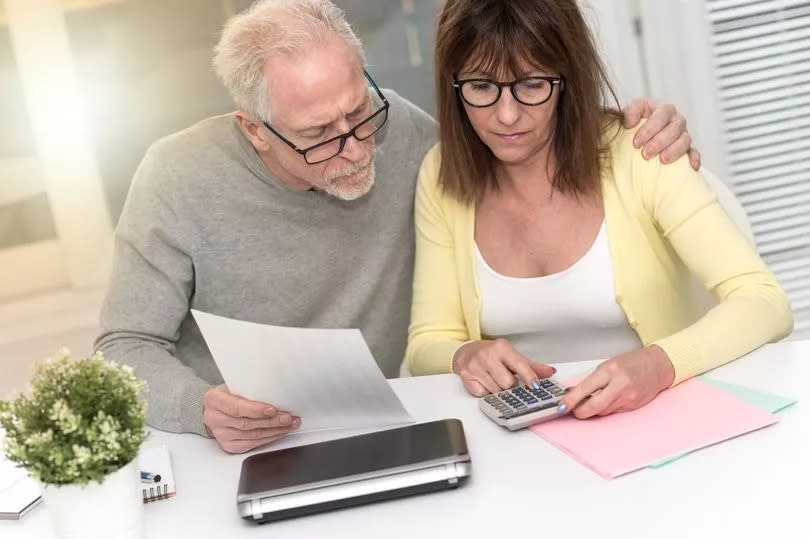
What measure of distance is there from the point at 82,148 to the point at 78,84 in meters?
0.19

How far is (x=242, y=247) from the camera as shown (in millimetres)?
1987

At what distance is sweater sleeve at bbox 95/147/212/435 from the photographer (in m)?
1.91

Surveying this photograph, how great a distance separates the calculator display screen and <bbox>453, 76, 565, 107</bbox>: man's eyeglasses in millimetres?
603

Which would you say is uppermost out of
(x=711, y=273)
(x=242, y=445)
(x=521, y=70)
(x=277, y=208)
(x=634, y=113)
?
(x=521, y=70)

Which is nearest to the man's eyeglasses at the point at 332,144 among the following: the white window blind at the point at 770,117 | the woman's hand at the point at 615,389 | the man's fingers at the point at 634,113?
the man's fingers at the point at 634,113

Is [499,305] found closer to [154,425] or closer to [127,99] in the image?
[154,425]

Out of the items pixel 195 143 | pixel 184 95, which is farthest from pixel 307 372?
pixel 184 95

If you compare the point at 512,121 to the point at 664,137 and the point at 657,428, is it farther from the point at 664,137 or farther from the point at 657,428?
the point at 657,428

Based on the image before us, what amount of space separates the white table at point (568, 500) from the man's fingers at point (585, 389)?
0.22 ft

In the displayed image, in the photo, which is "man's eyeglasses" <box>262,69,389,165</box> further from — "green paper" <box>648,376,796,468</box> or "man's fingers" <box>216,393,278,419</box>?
"green paper" <box>648,376,796,468</box>

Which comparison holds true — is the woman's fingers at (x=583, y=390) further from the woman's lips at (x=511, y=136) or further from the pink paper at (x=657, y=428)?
the woman's lips at (x=511, y=136)

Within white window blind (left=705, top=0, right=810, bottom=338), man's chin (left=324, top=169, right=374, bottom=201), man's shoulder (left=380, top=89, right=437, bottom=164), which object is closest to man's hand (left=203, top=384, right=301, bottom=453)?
man's chin (left=324, top=169, right=374, bottom=201)

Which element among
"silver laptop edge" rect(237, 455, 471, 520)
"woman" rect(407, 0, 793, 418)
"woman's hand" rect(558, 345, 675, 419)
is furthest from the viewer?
"woman" rect(407, 0, 793, 418)

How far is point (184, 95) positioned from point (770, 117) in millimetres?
1735
